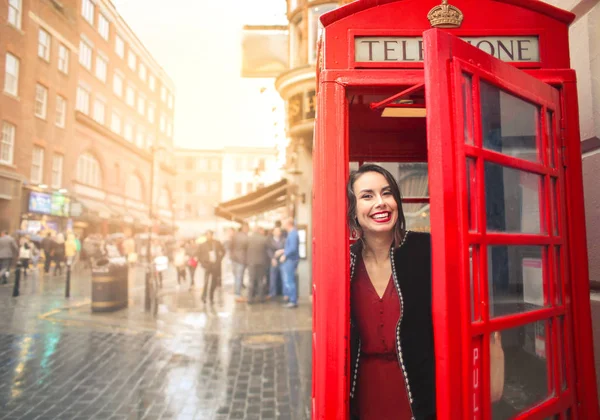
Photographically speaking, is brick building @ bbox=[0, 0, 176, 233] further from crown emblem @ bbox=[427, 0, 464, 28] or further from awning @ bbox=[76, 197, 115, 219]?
crown emblem @ bbox=[427, 0, 464, 28]

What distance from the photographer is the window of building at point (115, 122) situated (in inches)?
848

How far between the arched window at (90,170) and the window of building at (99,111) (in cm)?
220

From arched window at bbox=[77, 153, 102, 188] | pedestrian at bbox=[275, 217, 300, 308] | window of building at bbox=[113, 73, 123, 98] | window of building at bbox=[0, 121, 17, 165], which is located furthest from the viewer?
arched window at bbox=[77, 153, 102, 188]

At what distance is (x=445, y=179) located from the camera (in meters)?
1.59

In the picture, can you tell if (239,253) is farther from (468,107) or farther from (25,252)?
(468,107)

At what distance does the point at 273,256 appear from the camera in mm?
11391

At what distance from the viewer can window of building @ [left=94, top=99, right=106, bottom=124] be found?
18.7 meters

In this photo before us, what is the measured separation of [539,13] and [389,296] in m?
1.77

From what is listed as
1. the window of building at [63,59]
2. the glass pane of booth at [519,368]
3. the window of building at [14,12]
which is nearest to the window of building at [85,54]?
the window of building at [63,59]

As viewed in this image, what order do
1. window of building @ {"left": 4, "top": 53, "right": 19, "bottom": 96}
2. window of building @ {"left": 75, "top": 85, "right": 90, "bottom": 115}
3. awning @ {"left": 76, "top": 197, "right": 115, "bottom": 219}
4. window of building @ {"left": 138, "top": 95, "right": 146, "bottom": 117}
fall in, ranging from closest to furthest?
window of building @ {"left": 4, "top": 53, "right": 19, "bottom": 96}
window of building @ {"left": 75, "top": 85, "right": 90, "bottom": 115}
awning @ {"left": 76, "top": 197, "right": 115, "bottom": 219}
window of building @ {"left": 138, "top": 95, "right": 146, "bottom": 117}

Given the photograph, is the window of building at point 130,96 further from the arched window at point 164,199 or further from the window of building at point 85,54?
the arched window at point 164,199

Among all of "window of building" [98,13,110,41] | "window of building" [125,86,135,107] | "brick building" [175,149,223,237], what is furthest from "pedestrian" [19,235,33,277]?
"brick building" [175,149,223,237]

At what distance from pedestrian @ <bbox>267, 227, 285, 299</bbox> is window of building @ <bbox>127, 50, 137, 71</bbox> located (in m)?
11.5

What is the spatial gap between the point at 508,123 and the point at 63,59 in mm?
13855
